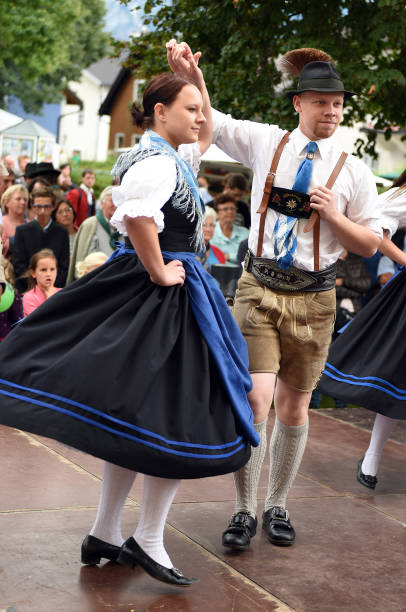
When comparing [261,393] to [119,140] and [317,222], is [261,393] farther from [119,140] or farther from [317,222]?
[119,140]

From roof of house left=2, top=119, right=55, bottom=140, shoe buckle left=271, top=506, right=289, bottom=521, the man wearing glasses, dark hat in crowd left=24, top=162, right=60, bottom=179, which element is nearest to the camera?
shoe buckle left=271, top=506, right=289, bottom=521

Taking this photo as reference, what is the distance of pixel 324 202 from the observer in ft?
12.9

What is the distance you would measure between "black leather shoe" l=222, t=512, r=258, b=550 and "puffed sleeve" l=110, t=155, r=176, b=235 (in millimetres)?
1478

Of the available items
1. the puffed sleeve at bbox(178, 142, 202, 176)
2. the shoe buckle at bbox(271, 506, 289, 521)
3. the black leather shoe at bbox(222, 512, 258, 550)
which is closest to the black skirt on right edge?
the shoe buckle at bbox(271, 506, 289, 521)

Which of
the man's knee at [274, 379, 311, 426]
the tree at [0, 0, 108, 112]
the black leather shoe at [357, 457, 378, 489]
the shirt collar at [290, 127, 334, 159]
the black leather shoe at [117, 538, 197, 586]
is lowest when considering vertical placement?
the black leather shoe at [357, 457, 378, 489]

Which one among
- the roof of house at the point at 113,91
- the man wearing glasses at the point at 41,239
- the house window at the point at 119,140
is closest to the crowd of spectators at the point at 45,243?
the man wearing glasses at the point at 41,239

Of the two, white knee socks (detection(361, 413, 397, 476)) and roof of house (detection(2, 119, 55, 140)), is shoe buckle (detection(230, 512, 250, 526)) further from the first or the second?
roof of house (detection(2, 119, 55, 140))

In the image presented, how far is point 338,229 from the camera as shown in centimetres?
399

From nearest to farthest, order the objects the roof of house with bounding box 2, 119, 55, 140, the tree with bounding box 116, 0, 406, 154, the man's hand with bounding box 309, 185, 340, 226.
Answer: the man's hand with bounding box 309, 185, 340, 226 → the tree with bounding box 116, 0, 406, 154 → the roof of house with bounding box 2, 119, 55, 140

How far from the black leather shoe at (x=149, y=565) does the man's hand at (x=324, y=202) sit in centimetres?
159

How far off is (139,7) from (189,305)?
417 inches

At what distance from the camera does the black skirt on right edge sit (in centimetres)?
512

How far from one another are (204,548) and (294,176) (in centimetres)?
169

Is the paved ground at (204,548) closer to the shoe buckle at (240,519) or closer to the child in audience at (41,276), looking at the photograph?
the shoe buckle at (240,519)
